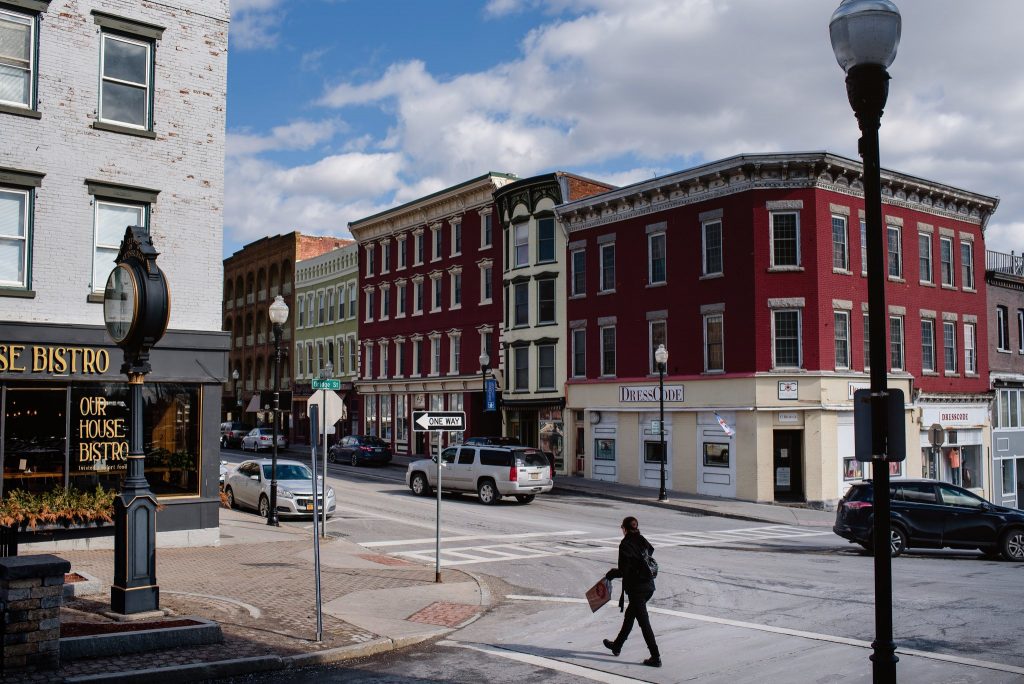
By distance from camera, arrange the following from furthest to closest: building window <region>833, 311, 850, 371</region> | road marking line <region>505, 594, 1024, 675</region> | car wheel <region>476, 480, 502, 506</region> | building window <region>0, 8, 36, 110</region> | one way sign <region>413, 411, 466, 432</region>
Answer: building window <region>833, 311, 850, 371</region>, car wheel <region>476, 480, 502, 506</region>, building window <region>0, 8, 36, 110</region>, one way sign <region>413, 411, 466, 432</region>, road marking line <region>505, 594, 1024, 675</region>

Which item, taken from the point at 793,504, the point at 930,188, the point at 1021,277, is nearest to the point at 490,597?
the point at 793,504

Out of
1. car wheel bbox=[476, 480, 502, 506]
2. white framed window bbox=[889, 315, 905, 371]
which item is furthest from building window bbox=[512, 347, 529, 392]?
white framed window bbox=[889, 315, 905, 371]

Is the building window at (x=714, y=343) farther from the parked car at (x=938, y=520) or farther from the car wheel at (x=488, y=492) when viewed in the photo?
the parked car at (x=938, y=520)

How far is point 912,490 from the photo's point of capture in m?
19.3

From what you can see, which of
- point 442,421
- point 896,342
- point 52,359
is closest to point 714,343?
point 896,342

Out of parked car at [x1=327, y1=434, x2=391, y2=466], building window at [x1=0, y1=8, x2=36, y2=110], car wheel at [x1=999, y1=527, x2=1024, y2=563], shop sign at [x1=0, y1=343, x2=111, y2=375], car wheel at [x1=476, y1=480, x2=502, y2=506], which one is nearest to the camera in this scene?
shop sign at [x1=0, y1=343, x2=111, y2=375]

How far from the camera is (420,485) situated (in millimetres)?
31578

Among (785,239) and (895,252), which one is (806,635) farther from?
(895,252)

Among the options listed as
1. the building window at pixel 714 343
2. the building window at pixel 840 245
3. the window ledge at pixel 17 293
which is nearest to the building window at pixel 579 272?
the building window at pixel 714 343

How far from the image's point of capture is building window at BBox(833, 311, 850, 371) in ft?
108

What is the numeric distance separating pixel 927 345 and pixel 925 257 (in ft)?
11.3

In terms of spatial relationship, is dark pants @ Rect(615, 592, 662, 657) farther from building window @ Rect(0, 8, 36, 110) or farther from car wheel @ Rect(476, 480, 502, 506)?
car wheel @ Rect(476, 480, 502, 506)

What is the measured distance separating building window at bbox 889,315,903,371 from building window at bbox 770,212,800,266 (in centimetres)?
554

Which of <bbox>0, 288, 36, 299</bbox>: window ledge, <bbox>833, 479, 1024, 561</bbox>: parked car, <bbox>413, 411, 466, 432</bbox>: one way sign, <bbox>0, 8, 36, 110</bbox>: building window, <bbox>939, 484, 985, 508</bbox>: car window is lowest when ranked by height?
<bbox>833, 479, 1024, 561</bbox>: parked car
